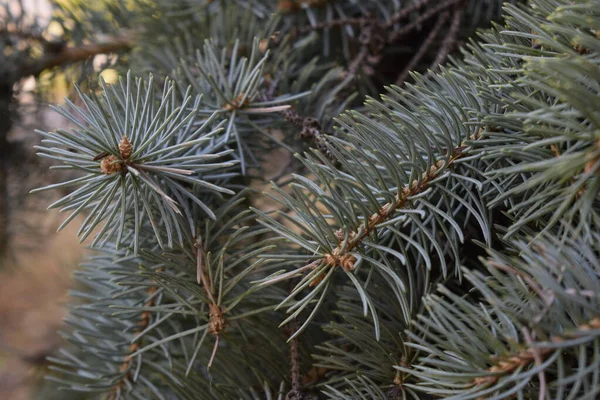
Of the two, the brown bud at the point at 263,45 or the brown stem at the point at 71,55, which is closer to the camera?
the brown bud at the point at 263,45

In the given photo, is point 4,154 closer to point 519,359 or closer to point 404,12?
point 404,12

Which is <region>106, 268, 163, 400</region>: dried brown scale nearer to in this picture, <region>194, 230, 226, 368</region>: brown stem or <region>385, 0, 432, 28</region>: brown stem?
<region>194, 230, 226, 368</region>: brown stem

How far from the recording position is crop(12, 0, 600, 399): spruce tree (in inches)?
7.4

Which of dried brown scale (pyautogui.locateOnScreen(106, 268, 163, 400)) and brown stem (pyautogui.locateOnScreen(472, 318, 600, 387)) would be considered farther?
dried brown scale (pyautogui.locateOnScreen(106, 268, 163, 400))

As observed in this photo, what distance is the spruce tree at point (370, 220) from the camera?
0.62 ft

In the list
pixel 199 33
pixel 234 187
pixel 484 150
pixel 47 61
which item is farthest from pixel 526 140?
pixel 47 61

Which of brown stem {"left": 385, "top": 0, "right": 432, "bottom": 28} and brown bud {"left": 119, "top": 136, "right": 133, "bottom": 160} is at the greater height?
brown stem {"left": 385, "top": 0, "right": 432, "bottom": 28}

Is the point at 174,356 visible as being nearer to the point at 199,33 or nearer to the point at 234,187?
the point at 234,187

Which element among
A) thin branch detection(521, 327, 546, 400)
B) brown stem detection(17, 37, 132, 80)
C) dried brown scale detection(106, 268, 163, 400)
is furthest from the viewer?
brown stem detection(17, 37, 132, 80)

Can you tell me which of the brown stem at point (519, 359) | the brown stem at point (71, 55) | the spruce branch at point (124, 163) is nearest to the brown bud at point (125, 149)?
the spruce branch at point (124, 163)

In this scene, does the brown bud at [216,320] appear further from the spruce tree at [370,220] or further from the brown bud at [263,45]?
the brown bud at [263,45]

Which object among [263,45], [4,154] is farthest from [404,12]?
[4,154]

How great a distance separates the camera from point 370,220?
0.76 feet

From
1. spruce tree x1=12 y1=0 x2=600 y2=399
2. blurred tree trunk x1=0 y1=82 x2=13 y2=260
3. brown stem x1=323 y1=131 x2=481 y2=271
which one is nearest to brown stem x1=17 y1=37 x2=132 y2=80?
blurred tree trunk x1=0 y1=82 x2=13 y2=260
